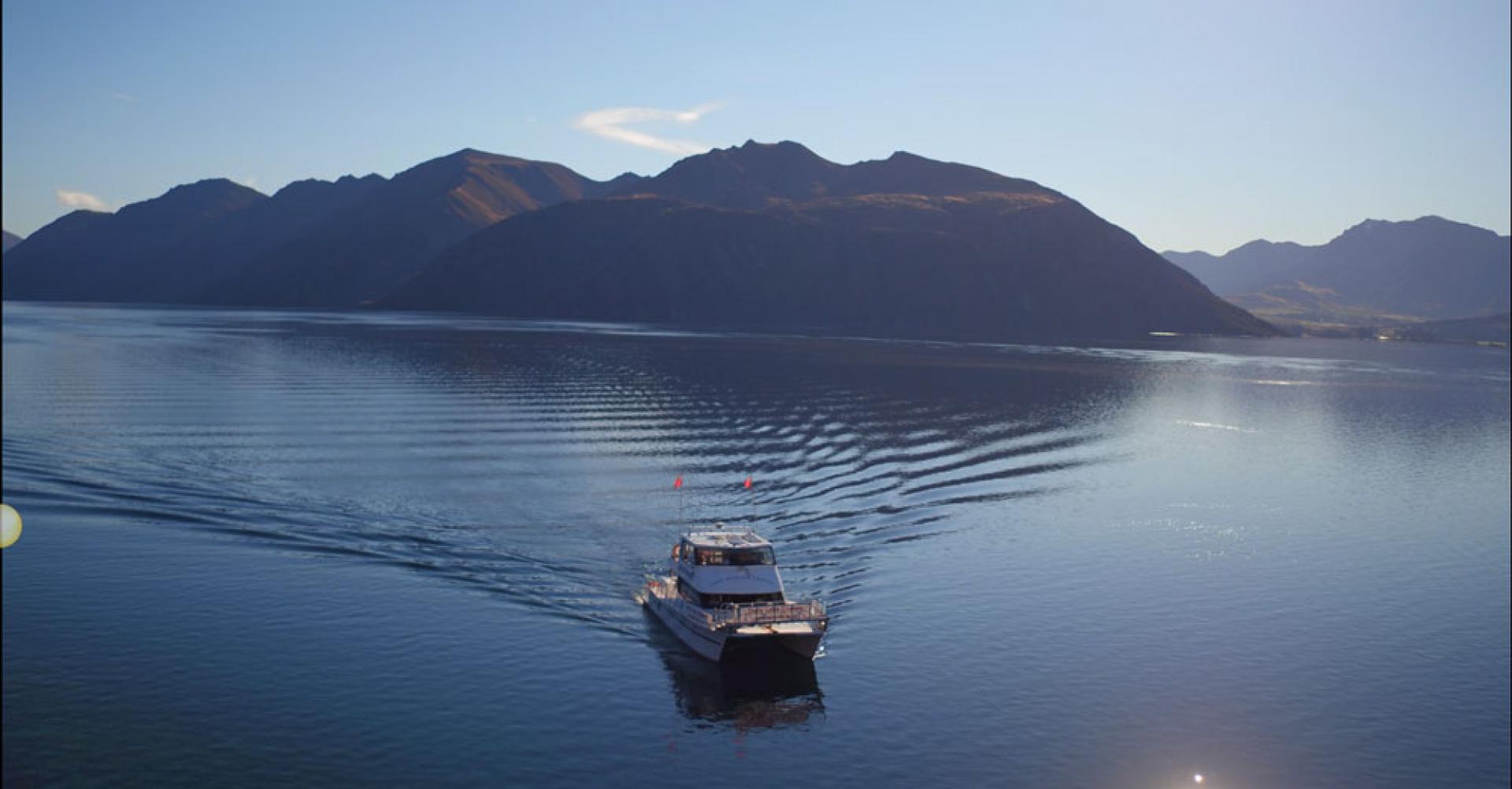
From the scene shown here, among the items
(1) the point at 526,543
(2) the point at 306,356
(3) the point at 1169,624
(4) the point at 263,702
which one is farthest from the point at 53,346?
(3) the point at 1169,624

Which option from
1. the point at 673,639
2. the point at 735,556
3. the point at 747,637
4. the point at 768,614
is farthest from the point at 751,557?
the point at 747,637

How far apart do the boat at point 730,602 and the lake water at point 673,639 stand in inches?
51.7

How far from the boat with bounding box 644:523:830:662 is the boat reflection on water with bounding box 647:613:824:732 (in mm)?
432

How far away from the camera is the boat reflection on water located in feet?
136

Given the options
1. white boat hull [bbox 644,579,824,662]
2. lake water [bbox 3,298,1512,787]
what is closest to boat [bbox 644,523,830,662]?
white boat hull [bbox 644,579,824,662]

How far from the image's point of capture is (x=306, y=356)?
167625 mm

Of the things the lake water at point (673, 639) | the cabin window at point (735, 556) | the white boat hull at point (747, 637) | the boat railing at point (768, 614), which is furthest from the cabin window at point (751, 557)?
the lake water at point (673, 639)

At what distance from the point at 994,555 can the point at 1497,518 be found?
48.1 meters

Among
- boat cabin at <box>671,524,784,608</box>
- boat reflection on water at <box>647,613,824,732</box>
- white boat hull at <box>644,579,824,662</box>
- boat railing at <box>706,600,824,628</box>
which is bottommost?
boat reflection on water at <box>647,613,824,732</box>

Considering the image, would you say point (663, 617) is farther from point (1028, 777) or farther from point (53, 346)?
point (53, 346)

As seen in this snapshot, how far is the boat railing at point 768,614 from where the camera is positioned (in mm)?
45625

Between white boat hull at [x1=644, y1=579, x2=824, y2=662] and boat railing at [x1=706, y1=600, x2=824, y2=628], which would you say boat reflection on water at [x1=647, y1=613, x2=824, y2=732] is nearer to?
white boat hull at [x1=644, y1=579, x2=824, y2=662]

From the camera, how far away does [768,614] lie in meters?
46.1

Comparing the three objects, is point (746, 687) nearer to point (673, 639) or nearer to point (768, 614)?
point (768, 614)
